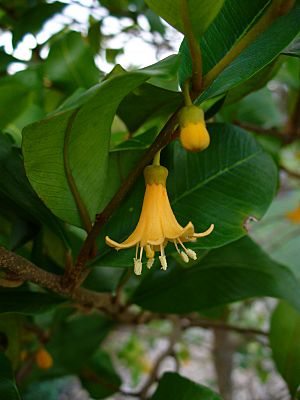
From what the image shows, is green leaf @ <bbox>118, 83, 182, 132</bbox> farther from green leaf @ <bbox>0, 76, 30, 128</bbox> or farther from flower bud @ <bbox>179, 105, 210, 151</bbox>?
green leaf @ <bbox>0, 76, 30, 128</bbox>

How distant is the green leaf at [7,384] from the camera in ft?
1.69

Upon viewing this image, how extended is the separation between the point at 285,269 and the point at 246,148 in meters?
0.24

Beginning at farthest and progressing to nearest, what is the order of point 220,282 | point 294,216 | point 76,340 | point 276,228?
point 276,228 < point 294,216 < point 76,340 < point 220,282

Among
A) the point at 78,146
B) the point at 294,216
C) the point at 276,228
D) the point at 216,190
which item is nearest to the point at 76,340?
the point at 216,190

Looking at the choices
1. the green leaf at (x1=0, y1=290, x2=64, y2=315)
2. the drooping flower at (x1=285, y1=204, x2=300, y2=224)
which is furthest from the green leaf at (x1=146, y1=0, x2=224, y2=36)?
the drooping flower at (x1=285, y1=204, x2=300, y2=224)

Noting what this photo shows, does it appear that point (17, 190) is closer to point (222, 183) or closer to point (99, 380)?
point (222, 183)

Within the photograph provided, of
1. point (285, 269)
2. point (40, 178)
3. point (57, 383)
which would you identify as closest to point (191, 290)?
point (285, 269)

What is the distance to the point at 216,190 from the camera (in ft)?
2.03

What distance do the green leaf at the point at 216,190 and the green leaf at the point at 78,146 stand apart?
2.1 inches

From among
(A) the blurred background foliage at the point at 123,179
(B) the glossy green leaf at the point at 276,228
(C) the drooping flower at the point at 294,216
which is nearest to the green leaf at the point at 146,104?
(A) the blurred background foliage at the point at 123,179

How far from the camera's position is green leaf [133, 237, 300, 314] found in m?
0.77

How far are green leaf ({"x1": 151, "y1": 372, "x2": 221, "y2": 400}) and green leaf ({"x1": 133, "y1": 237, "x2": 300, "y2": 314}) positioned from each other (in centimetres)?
12

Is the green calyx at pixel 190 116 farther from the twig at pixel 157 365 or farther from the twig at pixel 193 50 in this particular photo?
the twig at pixel 157 365

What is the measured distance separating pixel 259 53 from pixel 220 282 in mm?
436
